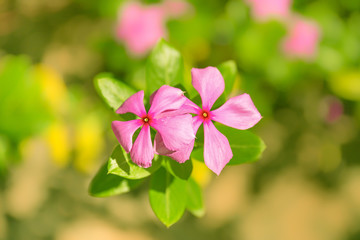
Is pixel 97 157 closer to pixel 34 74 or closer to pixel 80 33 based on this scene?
pixel 34 74

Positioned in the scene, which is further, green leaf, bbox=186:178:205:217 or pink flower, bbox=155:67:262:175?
green leaf, bbox=186:178:205:217

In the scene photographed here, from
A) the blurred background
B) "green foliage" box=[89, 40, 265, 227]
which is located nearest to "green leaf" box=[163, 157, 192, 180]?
"green foliage" box=[89, 40, 265, 227]

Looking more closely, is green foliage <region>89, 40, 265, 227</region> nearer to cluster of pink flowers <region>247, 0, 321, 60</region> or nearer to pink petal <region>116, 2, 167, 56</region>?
pink petal <region>116, 2, 167, 56</region>

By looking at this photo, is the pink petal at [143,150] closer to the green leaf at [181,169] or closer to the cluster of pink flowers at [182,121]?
the cluster of pink flowers at [182,121]

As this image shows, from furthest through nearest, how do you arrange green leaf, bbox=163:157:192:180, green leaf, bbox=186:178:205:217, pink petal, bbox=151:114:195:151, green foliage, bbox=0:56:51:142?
green foliage, bbox=0:56:51:142
green leaf, bbox=186:178:205:217
green leaf, bbox=163:157:192:180
pink petal, bbox=151:114:195:151

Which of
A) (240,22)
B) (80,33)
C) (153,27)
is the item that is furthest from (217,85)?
(80,33)

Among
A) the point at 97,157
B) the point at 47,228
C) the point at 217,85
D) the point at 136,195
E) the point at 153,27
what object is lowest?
the point at 47,228

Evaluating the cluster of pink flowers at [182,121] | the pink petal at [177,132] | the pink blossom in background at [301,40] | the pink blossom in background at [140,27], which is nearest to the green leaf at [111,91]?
the cluster of pink flowers at [182,121]
